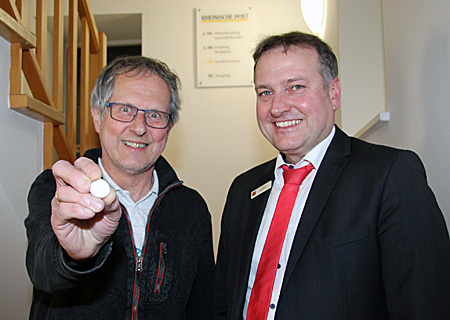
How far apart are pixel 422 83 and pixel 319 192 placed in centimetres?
57

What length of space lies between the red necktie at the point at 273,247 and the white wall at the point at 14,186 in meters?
1.12

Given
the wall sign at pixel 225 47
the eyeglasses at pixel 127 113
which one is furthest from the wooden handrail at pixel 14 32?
the wall sign at pixel 225 47

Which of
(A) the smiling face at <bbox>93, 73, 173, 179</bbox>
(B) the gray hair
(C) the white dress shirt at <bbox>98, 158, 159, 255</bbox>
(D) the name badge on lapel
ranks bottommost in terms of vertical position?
(C) the white dress shirt at <bbox>98, 158, 159, 255</bbox>

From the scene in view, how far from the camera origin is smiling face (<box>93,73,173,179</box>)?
5.37 ft

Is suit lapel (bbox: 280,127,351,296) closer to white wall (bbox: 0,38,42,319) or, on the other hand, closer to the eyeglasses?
the eyeglasses

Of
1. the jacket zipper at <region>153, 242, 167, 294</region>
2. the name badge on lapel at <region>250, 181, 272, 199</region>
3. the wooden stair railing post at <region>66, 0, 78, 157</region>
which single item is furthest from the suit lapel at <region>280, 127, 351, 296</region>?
the wooden stair railing post at <region>66, 0, 78, 157</region>

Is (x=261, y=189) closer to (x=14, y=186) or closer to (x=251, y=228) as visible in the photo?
(x=251, y=228)

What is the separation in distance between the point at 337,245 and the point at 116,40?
4.47 meters

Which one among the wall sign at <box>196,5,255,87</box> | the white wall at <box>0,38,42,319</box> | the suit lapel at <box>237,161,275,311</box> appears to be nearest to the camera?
the suit lapel at <box>237,161,275,311</box>

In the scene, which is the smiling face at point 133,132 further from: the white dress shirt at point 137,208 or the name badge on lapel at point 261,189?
the name badge on lapel at point 261,189

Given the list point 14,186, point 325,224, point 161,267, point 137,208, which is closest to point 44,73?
point 14,186

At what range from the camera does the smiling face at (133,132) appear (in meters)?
1.64

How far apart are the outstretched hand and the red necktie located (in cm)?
56

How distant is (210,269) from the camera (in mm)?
1820
